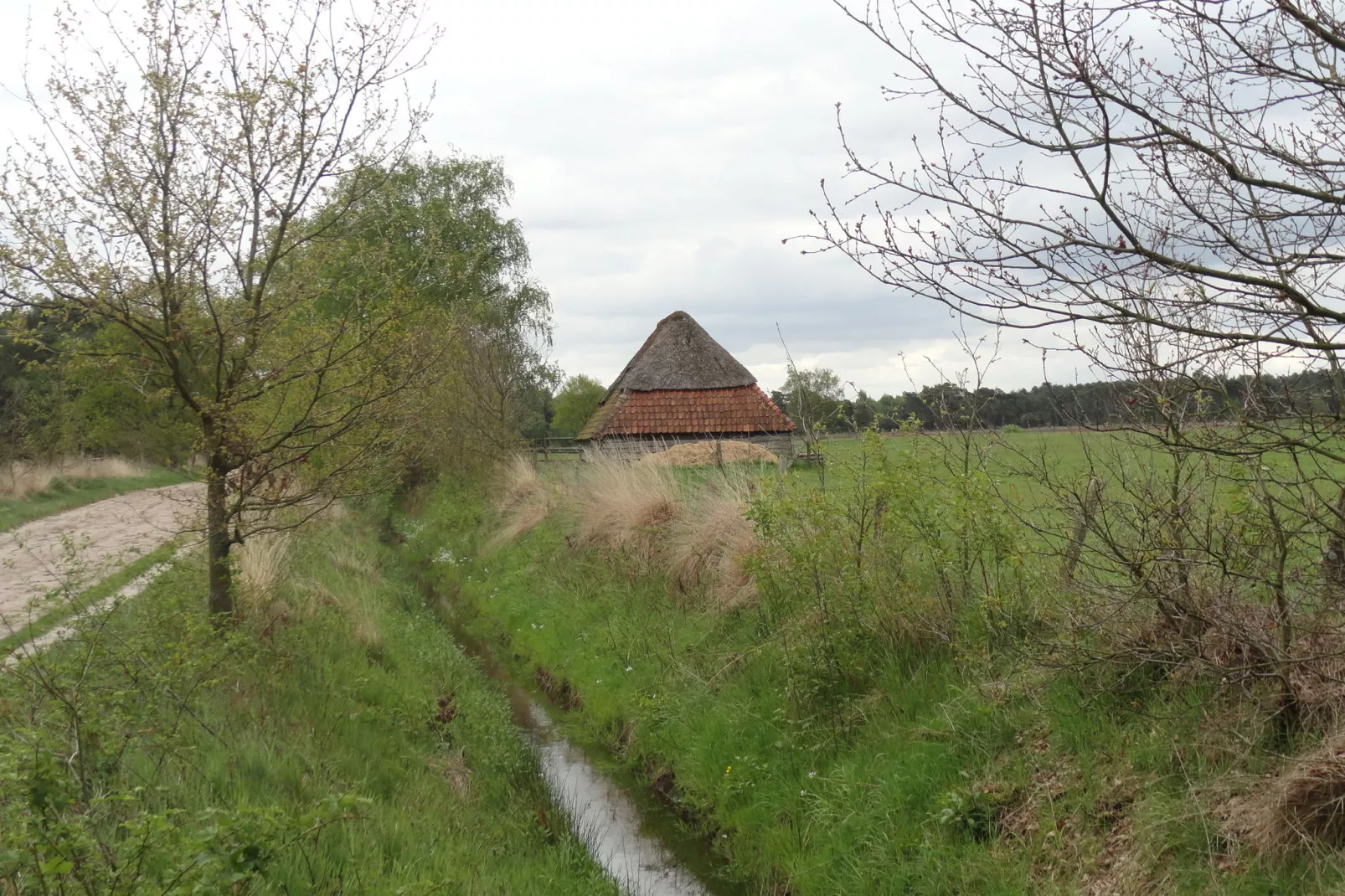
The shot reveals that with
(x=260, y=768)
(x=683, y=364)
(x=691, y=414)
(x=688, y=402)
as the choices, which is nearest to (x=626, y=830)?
(x=260, y=768)

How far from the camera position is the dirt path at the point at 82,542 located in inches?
288

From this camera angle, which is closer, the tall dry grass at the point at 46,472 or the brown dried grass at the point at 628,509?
the brown dried grass at the point at 628,509

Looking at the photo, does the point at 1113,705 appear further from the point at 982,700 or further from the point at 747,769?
the point at 747,769

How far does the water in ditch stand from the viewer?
627 centimetres

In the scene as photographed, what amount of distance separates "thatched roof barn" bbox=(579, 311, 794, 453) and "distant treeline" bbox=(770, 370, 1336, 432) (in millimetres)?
14189

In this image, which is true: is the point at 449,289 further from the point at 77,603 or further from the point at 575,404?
the point at 575,404

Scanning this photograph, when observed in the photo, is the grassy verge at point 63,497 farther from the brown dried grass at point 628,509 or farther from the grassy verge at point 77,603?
the brown dried grass at point 628,509

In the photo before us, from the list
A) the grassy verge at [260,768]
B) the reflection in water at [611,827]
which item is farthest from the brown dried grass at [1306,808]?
the grassy verge at [260,768]

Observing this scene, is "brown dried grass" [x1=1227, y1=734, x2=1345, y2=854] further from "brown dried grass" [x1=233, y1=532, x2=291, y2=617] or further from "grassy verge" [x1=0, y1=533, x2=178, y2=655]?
"brown dried grass" [x1=233, y1=532, x2=291, y2=617]

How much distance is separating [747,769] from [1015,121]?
5.01 m

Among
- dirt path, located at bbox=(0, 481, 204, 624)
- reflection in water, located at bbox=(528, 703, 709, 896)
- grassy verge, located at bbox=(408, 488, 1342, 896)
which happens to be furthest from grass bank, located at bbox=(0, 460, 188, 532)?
grassy verge, located at bbox=(408, 488, 1342, 896)

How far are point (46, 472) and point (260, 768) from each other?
22.5m

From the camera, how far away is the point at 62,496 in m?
22.3

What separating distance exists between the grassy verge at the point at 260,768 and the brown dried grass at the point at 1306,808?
3612mm
